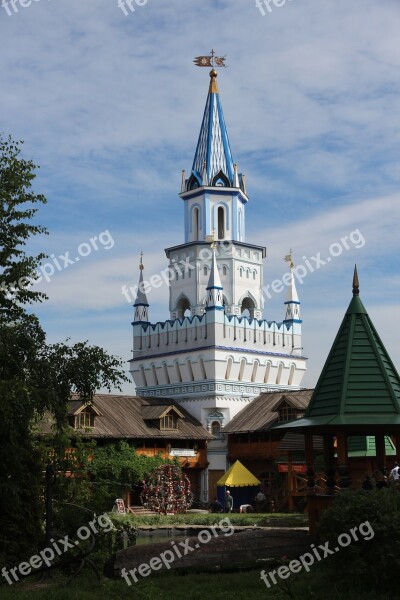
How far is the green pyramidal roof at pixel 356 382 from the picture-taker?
51.2ft

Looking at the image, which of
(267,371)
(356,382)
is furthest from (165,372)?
(356,382)

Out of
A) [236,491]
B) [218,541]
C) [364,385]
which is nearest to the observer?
[218,541]

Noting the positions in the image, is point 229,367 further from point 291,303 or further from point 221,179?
point 221,179

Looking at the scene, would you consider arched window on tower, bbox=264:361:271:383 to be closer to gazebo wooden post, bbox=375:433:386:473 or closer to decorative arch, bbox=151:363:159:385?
decorative arch, bbox=151:363:159:385

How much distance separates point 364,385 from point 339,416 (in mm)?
827

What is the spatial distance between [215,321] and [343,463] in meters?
28.7

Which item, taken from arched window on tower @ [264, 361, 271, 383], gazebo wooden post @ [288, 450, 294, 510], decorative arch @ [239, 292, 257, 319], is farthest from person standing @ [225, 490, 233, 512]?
decorative arch @ [239, 292, 257, 319]

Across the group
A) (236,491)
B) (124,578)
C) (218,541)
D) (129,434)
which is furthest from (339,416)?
(236,491)

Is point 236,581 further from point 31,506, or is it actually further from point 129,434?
point 129,434

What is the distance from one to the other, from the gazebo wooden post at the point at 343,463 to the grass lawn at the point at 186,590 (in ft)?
7.39

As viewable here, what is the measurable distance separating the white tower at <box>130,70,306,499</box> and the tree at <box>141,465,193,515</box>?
383 cm

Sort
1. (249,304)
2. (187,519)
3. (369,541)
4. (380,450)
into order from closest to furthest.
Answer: (369,541), (380,450), (187,519), (249,304)

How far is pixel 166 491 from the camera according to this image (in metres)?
39.4

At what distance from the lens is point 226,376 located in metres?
44.9
